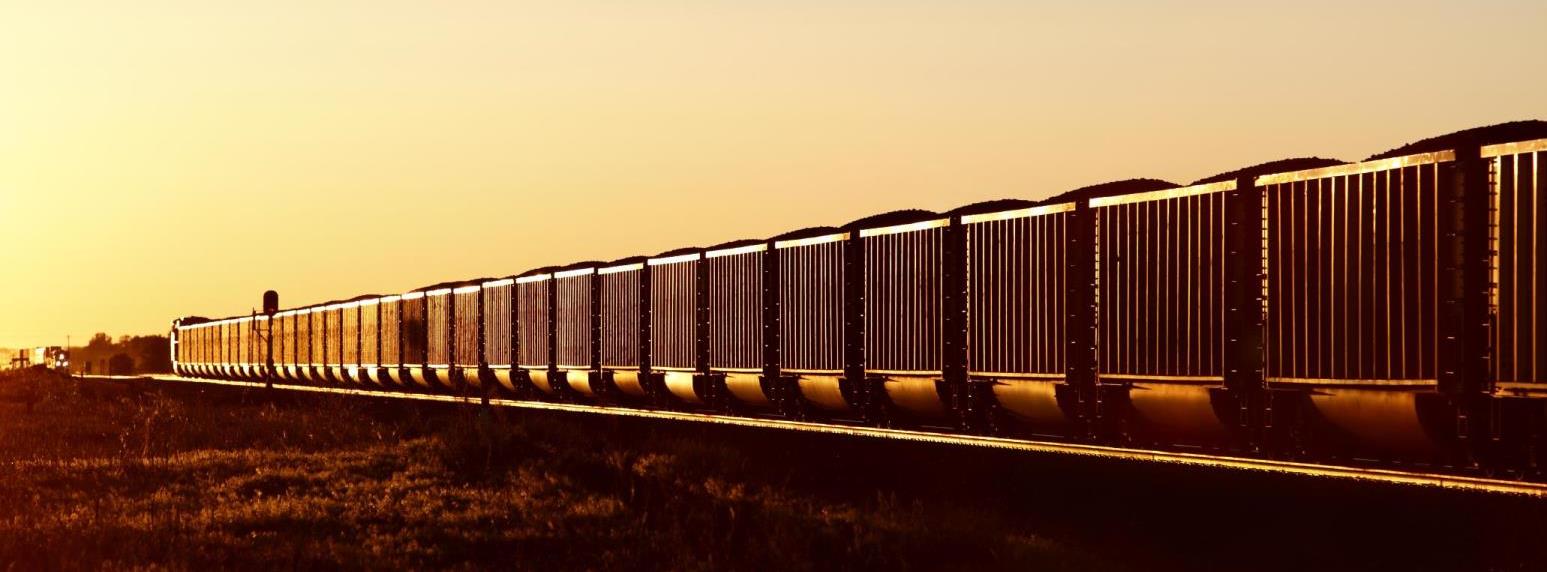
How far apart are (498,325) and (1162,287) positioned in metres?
25.0

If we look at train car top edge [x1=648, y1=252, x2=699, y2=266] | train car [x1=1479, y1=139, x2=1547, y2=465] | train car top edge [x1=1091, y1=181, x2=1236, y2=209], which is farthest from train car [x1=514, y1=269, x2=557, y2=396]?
train car [x1=1479, y1=139, x2=1547, y2=465]

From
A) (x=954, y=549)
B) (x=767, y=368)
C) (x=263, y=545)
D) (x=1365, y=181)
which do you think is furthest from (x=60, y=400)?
(x=1365, y=181)

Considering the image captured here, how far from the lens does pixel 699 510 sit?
61.1ft

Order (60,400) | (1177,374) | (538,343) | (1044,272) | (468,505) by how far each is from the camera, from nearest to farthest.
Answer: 1. (1177,374)
2. (1044,272)
3. (468,505)
4. (538,343)
5. (60,400)

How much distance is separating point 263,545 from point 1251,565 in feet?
32.0

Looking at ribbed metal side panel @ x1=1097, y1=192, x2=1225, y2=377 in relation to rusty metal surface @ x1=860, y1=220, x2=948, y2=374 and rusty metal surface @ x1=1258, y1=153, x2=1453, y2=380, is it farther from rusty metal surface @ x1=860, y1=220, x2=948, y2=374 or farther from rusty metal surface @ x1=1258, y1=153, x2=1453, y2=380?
rusty metal surface @ x1=860, y1=220, x2=948, y2=374

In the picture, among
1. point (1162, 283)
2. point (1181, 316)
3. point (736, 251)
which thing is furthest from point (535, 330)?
point (1181, 316)

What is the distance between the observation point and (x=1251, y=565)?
1512cm

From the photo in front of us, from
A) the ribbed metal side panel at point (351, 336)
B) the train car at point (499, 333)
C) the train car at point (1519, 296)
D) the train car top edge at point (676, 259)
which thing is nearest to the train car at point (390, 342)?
the ribbed metal side panel at point (351, 336)

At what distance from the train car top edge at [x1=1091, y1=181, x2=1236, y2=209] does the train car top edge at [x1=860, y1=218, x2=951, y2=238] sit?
118 inches

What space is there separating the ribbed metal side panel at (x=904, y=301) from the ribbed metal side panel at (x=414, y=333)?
25.4 m

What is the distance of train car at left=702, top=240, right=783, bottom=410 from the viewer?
25.1 meters

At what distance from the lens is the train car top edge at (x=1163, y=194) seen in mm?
15773

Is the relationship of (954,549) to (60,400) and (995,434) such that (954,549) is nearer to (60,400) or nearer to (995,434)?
(995,434)
